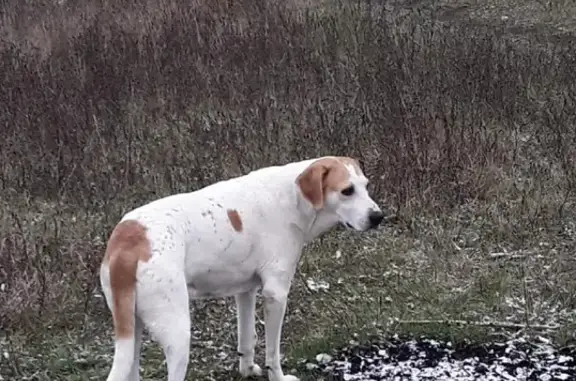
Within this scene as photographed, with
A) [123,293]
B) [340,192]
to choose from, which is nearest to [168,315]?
[123,293]

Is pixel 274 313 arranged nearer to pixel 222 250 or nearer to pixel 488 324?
pixel 222 250

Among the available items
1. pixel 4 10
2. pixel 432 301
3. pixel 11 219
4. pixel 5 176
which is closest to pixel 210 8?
pixel 4 10

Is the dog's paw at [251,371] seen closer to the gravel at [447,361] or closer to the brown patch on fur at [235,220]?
the gravel at [447,361]

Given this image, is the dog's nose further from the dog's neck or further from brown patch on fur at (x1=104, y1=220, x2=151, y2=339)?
brown patch on fur at (x1=104, y1=220, x2=151, y2=339)

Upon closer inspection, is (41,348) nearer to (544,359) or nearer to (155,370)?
(155,370)

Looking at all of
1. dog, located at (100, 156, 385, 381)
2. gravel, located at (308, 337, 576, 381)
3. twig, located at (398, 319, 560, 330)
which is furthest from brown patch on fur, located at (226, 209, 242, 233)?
twig, located at (398, 319, 560, 330)

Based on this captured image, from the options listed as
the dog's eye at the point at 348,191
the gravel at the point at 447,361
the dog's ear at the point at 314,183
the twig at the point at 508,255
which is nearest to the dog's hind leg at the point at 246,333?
the gravel at the point at 447,361

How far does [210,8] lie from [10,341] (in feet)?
22.9

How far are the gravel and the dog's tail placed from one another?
52.1 inches

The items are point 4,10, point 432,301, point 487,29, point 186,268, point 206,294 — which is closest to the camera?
point 186,268

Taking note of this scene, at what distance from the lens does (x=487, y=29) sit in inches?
429

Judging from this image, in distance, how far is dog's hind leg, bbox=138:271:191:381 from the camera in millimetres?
3664

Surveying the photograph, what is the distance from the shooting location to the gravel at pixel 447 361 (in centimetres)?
457

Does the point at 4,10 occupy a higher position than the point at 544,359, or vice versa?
the point at 4,10
